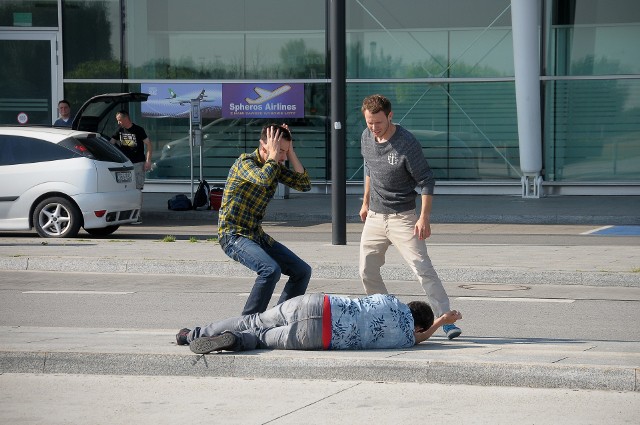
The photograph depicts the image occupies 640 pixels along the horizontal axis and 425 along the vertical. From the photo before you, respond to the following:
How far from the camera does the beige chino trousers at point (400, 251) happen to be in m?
8.20

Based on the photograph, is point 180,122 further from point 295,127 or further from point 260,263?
point 260,263

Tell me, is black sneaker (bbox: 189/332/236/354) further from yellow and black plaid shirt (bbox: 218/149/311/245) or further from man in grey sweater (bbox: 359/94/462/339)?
man in grey sweater (bbox: 359/94/462/339)

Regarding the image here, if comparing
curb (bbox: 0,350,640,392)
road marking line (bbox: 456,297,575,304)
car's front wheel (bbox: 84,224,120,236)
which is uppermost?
curb (bbox: 0,350,640,392)

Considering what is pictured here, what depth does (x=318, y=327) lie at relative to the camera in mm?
7527

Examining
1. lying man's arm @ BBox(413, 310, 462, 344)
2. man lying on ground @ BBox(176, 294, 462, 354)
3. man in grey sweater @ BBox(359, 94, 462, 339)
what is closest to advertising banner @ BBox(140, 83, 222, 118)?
man in grey sweater @ BBox(359, 94, 462, 339)

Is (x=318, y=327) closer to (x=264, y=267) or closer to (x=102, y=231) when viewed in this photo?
(x=264, y=267)

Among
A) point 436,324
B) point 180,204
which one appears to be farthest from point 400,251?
point 180,204

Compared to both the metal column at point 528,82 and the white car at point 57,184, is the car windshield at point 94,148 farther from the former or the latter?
the metal column at point 528,82

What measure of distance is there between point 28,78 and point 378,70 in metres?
7.77

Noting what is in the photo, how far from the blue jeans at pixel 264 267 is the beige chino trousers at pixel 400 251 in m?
0.47

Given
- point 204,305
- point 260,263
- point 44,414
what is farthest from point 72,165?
point 44,414

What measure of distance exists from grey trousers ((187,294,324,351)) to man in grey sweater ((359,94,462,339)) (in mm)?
980

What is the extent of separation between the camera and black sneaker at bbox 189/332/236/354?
746 centimetres

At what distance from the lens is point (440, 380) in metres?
7.22
